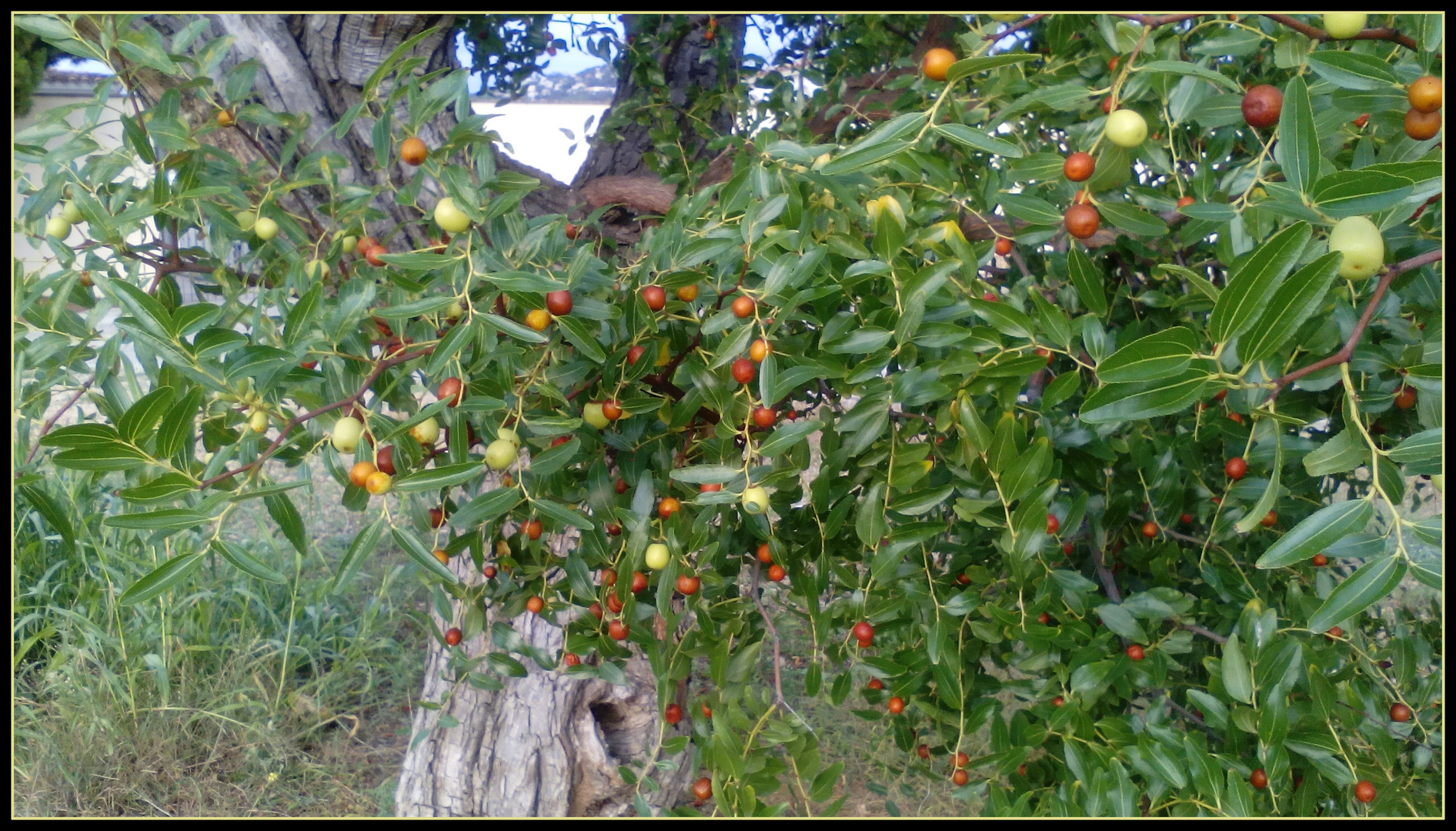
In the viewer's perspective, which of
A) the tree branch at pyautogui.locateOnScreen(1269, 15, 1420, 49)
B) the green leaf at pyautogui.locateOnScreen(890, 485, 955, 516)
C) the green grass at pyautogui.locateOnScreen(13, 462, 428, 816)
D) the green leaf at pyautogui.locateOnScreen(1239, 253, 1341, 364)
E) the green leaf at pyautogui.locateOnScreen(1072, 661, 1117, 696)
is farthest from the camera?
the green grass at pyautogui.locateOnScreen(13, 462, 428, 816)

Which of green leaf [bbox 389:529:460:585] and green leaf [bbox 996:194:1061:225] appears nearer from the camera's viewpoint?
green leaf [bbox 389:529:460:585]

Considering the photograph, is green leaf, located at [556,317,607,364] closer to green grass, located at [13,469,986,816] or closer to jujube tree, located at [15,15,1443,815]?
jujube tree, located at [15,15,1443,815]

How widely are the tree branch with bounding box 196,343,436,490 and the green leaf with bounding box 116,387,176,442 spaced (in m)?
0.06

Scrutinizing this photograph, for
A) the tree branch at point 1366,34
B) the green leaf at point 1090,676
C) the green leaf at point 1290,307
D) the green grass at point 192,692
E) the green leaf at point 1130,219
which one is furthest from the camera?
the green grass at point 192,692

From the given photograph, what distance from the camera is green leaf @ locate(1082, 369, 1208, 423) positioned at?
1.89 feet

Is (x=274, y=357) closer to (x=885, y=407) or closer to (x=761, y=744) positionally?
(x=885, y=407)

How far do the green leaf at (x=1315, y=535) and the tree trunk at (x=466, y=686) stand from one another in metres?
1.14

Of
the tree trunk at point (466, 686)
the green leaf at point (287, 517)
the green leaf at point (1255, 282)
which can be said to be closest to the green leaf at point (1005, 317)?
the green leaf at point (1255, 282)

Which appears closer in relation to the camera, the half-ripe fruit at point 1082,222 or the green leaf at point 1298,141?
the green leaf at point 1298,141

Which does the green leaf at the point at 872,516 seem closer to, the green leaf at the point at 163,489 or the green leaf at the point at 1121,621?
the green leaf at the point at 1121,621

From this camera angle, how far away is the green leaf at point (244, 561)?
66 centimetres

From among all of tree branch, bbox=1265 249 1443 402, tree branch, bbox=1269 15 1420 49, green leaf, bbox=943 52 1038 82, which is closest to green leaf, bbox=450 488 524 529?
green leaf, bbox=943 52 1038 82

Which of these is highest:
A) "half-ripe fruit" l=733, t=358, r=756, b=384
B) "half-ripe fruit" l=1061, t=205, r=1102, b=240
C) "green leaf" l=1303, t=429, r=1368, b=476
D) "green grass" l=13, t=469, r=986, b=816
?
"half-ripe fruit" l=1061, t=205, r=1102, b=240

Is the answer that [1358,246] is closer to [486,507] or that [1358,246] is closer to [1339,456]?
[1339,456]
